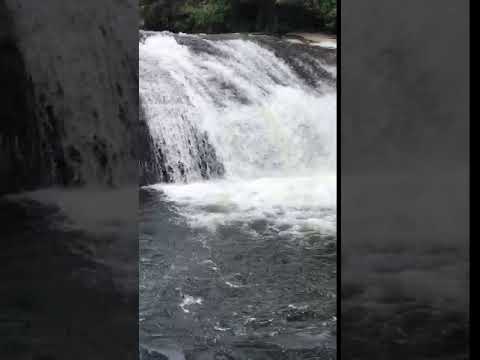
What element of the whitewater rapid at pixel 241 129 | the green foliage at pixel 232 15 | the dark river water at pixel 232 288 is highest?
the green foliage at pixel 232 15

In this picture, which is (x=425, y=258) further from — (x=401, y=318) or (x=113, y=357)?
(x=113, y=357)

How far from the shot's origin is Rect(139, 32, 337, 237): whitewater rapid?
9.17 ft

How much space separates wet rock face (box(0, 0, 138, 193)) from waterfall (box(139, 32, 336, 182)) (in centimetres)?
71

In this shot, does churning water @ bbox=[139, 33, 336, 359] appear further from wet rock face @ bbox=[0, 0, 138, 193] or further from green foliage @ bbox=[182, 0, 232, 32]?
wet rock face @ bbox=[0, 0, 138, 193]

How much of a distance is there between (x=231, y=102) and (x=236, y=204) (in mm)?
529

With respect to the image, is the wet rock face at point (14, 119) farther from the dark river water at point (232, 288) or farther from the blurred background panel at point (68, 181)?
the dark river water at point (232, 288)

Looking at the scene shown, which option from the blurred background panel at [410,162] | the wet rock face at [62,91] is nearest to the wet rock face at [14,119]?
the wet rock face at [62,91]

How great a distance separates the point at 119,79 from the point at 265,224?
1.03 metres

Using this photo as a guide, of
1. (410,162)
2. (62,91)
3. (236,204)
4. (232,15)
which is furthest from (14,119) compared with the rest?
(410,162)

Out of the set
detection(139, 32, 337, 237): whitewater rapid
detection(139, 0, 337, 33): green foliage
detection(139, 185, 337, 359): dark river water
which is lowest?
detection(139, 185, 337, 359): dark river water

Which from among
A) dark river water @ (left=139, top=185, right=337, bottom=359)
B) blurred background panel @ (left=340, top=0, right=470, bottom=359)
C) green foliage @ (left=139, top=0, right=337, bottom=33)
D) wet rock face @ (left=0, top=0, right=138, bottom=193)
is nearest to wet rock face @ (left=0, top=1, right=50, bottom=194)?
wet rock face @ (left=0, top=0, right=138, bottom=193)

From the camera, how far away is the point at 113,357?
2197 mm

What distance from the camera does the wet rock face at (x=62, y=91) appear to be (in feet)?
7.07

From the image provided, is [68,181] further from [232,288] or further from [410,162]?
[410,162]
